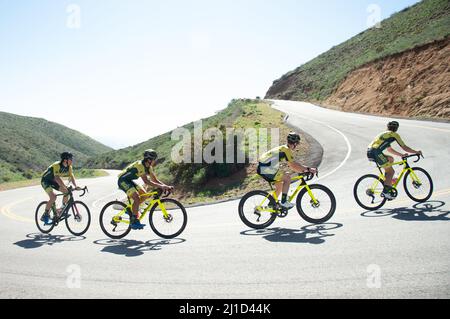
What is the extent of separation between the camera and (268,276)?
542cm

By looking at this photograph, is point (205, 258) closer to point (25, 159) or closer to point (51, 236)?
point (51, 236)

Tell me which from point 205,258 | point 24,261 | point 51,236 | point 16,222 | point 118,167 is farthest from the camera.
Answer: point 118,167

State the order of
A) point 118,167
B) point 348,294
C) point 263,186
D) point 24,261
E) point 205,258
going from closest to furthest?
1. point 348,294
2. point 205,258
3. point 24,261
4. point 263,186
5. point 118,167

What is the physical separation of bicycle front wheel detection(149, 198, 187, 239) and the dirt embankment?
2384 centimetres

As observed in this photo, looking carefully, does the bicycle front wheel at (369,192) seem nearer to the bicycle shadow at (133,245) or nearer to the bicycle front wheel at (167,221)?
the bicycle front wheel at (167,221)

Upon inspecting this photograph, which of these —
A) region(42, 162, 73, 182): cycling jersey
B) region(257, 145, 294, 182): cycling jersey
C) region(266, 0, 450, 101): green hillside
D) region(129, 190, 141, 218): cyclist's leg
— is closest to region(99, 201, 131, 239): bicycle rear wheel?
region(129, 190, 141, 218): cyclist's leg

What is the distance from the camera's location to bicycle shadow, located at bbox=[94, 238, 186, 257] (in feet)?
25.1

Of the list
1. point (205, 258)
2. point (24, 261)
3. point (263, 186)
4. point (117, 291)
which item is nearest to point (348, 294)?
point (205, 258)

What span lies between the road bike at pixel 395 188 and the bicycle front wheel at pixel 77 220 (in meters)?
7.62

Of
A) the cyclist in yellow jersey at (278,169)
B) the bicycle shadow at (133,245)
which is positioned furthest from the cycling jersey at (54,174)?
the cyclist in yellow jersey at (278,169)

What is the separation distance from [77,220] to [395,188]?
8.82 m

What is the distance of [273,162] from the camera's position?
8.41 meters

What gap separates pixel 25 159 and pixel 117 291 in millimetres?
99044

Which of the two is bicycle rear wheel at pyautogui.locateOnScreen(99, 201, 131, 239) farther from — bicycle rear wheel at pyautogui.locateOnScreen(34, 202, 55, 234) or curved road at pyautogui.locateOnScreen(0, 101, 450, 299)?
bicycle rear wheel at pyautogui.locateOnScreen(34, 202, 55, 234)
